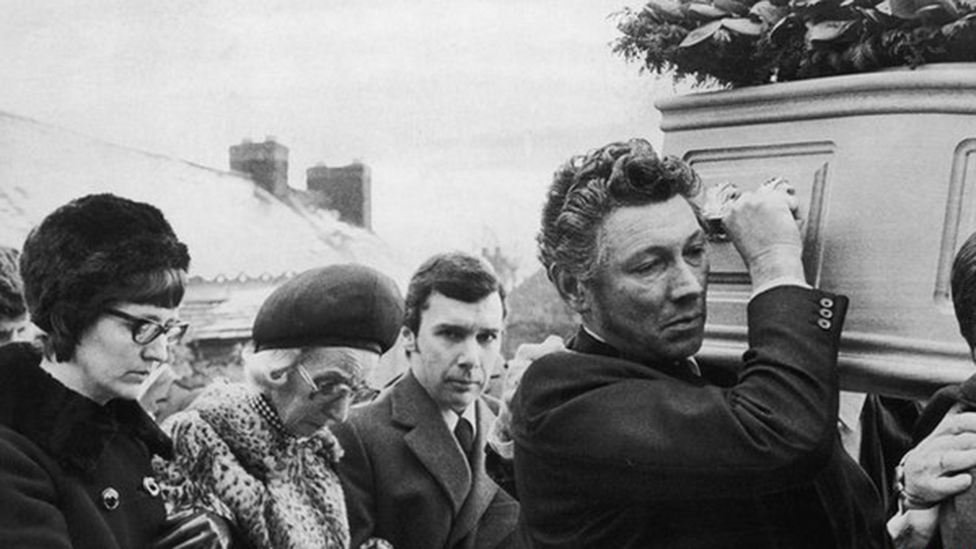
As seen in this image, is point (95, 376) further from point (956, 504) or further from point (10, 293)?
point (956, 504)

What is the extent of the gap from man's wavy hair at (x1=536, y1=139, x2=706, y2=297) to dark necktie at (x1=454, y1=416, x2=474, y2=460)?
1.33 meters

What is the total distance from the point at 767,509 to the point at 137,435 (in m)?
1.15

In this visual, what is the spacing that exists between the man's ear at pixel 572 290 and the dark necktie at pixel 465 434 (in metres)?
1.30

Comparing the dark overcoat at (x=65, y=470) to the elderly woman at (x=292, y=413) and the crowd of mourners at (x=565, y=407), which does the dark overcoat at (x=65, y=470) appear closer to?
the crowd of mourners at (x=565, y=407)

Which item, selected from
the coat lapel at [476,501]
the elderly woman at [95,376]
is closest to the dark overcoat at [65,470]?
the elderly woman at [95,376]

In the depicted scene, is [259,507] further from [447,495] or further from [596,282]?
[596,282]

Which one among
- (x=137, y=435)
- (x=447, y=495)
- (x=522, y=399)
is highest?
(x=522, y=399)

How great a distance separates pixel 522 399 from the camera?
177 cm

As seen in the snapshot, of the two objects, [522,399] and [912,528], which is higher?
[522,399]

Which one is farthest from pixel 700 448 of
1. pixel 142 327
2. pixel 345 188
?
pixel 345 188

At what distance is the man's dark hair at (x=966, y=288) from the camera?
5.52 feet

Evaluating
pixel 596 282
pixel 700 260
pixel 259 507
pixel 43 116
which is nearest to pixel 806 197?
pixel 700 260

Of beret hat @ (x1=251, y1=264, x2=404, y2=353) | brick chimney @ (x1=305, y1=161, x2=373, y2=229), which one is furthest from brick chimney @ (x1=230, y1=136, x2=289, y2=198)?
beret hat @ (x1=251, y1=264, x2=404, y2=353)

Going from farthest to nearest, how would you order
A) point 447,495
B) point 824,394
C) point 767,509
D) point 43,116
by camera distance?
1. point 43,116
2. point 447,495
3. point 767,509
4. point 824,394
